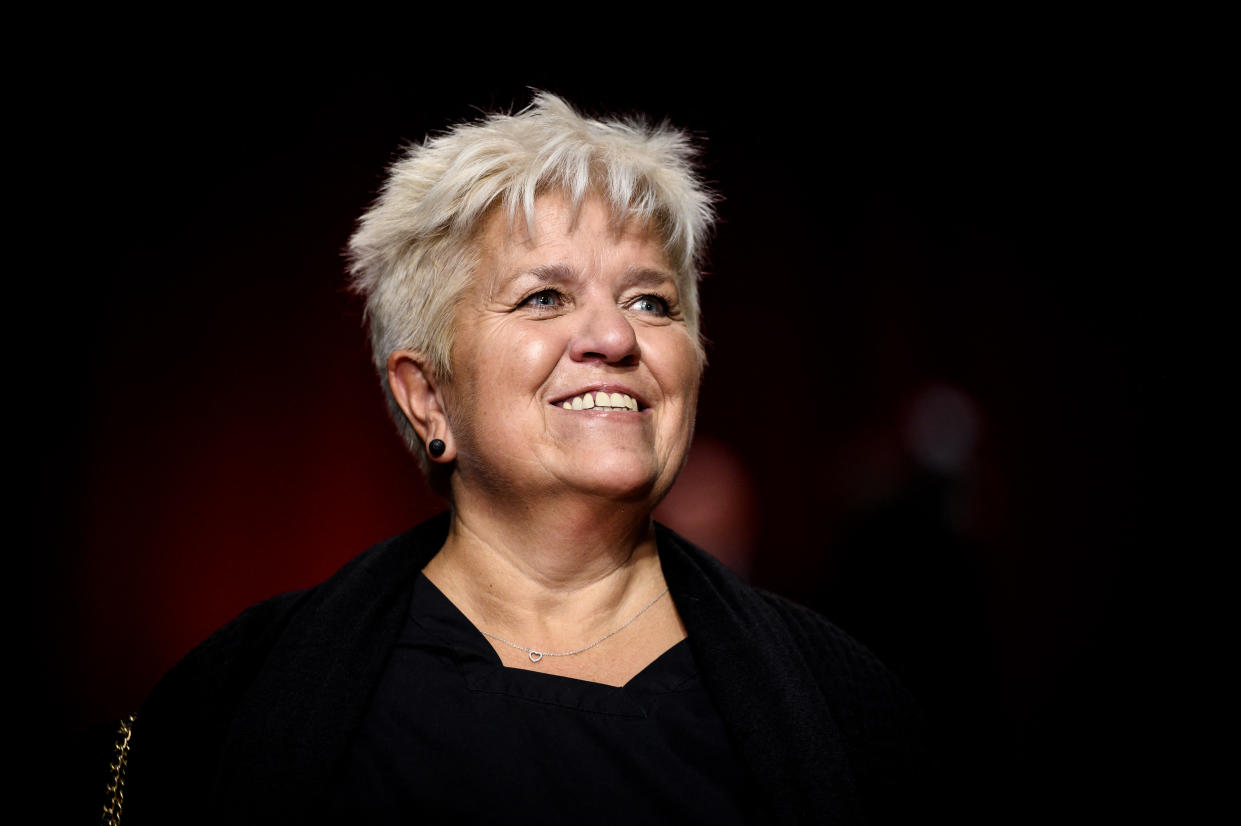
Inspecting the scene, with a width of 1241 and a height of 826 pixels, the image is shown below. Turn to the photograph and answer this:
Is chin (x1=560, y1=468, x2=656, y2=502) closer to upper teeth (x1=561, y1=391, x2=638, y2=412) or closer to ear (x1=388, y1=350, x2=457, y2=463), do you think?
upper teeth (x1=561, y1=391, x2=638, y2=412)

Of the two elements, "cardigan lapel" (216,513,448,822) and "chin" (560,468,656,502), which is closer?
"cardigan lapel" (216,513,448,822)

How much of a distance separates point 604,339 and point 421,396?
0.36 m

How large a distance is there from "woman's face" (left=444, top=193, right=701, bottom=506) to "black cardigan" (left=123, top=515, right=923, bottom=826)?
0.22 m

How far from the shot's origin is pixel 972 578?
10.5 ft

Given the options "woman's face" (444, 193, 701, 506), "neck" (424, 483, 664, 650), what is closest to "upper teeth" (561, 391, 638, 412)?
"woman's face" (444, 193, 701, 506)

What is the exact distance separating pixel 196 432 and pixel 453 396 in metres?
1.27

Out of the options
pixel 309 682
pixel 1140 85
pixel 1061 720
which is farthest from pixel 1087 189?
pixel 309 682

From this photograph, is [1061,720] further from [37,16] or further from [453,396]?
[37,16]

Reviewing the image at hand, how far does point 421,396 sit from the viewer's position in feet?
4.85

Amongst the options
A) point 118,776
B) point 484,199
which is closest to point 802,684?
point 484,199

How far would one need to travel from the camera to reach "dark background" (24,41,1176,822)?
223 cm

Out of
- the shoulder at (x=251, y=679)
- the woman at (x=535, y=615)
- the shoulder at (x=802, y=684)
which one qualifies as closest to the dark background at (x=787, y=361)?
the shoulder at (x=802, y=684)

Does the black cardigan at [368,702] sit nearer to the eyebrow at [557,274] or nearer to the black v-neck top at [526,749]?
the black v-neck top at [526,749]

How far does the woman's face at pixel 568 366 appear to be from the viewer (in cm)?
130
